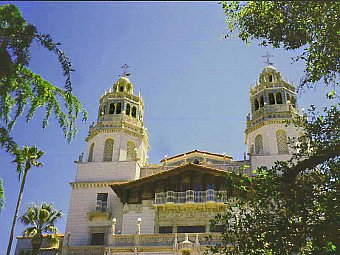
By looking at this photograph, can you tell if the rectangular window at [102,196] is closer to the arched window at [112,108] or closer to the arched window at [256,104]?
the arched window at [112,108]

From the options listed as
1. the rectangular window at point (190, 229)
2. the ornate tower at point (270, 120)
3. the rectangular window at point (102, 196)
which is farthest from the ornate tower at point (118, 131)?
the ornate tower at point (270, 120)

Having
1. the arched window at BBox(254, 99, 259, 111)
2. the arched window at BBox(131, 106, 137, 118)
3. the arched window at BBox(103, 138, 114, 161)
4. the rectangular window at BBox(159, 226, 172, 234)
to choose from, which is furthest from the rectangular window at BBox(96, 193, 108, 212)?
the arched window at BBox(254, 99, 259, 111)

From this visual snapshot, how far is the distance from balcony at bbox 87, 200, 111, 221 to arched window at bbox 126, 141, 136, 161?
6015 mm

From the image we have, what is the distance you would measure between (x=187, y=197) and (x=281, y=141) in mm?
11747

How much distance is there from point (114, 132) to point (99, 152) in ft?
7.87

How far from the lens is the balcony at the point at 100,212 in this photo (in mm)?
33969

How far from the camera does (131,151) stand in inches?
1571

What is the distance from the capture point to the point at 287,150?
37.6 metres

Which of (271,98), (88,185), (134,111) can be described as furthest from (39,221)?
(271,98)

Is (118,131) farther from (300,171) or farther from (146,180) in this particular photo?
(300,171)

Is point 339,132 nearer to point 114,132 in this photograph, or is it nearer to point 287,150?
point 287,150

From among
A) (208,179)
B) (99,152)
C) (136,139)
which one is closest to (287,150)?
(208,179)

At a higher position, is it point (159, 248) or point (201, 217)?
point (201, 217)

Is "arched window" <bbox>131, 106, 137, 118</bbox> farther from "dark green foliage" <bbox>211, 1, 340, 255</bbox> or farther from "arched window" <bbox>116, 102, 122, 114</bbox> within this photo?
"dark green foliage" <bbox>211, 1, 340, 255</bbox>
